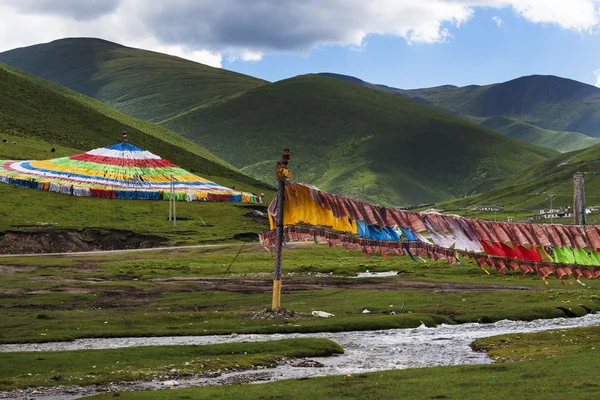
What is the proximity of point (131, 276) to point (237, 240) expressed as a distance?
6121 centimetres

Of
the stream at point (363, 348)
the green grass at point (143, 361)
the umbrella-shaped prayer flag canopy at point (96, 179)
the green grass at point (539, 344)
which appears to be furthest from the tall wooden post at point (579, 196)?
the umbrella-shaped prayer flag canopy at point (96, 179)

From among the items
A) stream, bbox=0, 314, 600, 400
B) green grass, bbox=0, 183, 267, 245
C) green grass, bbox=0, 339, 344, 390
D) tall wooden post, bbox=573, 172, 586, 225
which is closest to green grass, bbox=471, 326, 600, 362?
stream, bbox=0, 314, 600, 400

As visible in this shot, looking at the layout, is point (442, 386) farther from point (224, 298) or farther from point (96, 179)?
point (96, 179)

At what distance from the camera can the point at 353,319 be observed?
57250 millimetres

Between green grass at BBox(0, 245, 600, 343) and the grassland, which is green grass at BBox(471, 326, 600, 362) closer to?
the grassland

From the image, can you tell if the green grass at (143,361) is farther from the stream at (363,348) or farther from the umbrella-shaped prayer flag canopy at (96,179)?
the umbrella-shaped prayer flag canopy at (96,179)

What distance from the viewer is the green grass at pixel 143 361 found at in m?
36.4

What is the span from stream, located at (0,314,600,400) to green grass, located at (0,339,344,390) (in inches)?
39.8

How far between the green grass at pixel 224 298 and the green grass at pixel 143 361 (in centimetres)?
653

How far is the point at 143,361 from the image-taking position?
4094cm

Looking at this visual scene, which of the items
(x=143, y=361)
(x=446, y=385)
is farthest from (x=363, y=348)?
(x=446, y=385)

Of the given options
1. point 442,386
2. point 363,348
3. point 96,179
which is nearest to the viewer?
point 442,386

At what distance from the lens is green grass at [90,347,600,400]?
3009 centimetres

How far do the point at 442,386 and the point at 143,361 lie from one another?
15.6 m
